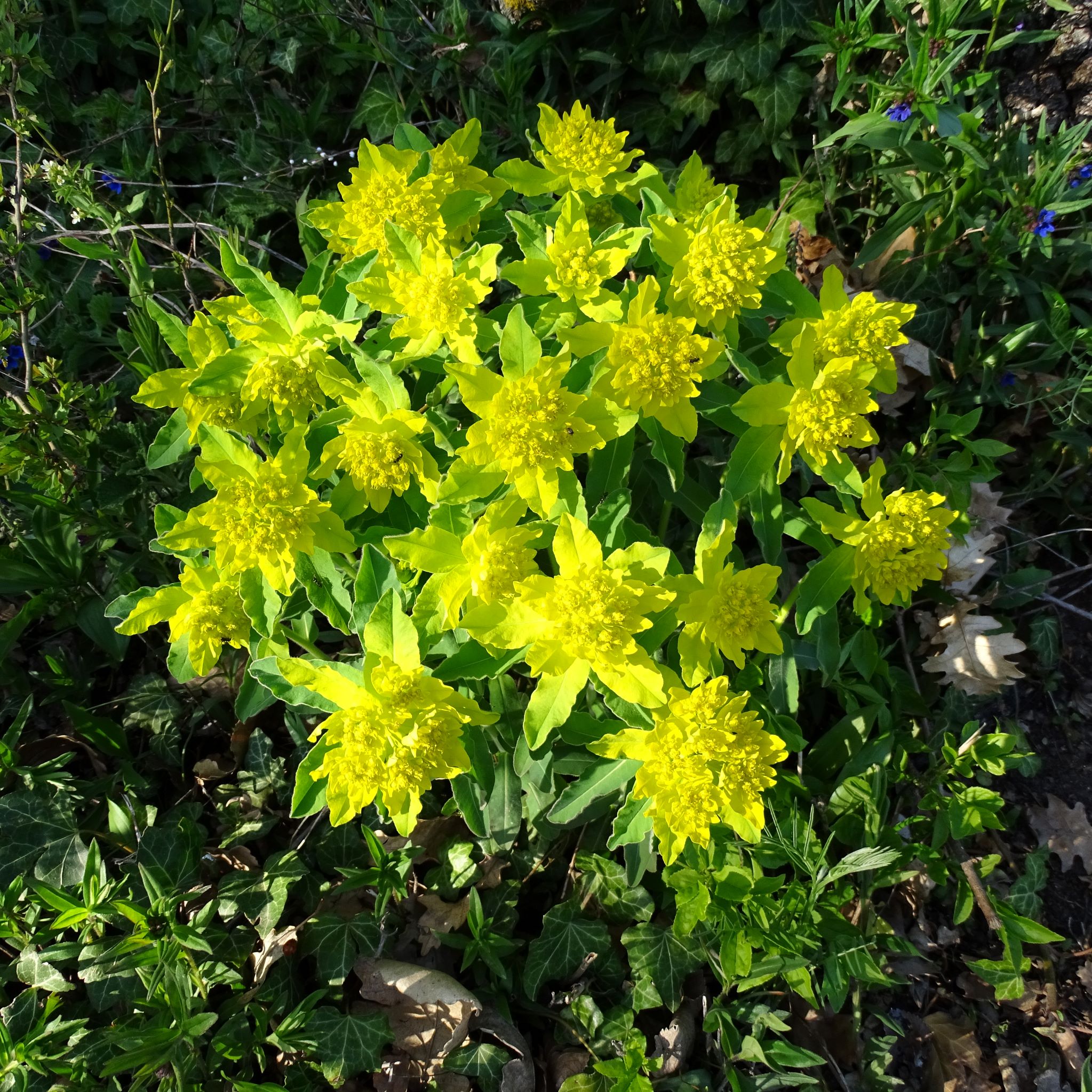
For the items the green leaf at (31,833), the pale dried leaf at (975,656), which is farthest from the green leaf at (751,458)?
the green leaf at (31,833)

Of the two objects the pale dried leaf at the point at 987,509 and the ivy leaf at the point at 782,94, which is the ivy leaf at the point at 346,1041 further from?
the ivy leaf at the point at 782,94

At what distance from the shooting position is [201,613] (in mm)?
2080

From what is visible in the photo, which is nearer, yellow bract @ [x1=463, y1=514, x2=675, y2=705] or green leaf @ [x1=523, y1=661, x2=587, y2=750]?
yellow bract @ [x1=463, y1=514, x2=675, y2=705]

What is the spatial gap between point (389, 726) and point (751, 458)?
1.12m

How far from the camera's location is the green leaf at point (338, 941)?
248cm

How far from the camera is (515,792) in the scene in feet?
7.97

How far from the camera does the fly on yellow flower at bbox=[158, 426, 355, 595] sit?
1.89 metres

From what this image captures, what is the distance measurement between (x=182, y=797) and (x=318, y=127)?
117 inches

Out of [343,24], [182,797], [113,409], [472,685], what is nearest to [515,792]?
[472,685]

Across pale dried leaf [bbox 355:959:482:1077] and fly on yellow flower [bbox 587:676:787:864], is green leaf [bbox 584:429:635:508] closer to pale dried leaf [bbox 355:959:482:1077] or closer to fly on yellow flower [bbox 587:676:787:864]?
fly on yellow flower [bbox 587:676:787:864]

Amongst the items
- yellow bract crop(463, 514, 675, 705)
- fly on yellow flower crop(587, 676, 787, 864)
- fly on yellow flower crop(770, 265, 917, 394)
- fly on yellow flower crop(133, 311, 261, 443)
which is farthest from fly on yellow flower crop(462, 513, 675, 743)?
fly on yellow flower crop(133, 311, 261, 443)

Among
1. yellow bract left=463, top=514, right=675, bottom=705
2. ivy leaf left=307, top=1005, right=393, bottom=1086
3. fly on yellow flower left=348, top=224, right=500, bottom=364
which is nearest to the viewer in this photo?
yellow bract left=463, top=514, right=675, bottom=705

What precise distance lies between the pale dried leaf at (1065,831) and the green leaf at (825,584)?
149cm

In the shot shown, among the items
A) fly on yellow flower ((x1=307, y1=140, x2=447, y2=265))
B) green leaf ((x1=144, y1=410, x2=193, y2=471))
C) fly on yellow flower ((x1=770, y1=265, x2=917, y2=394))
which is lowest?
green leaf ((x1=144, y1=410, x2=193, y2=471))
